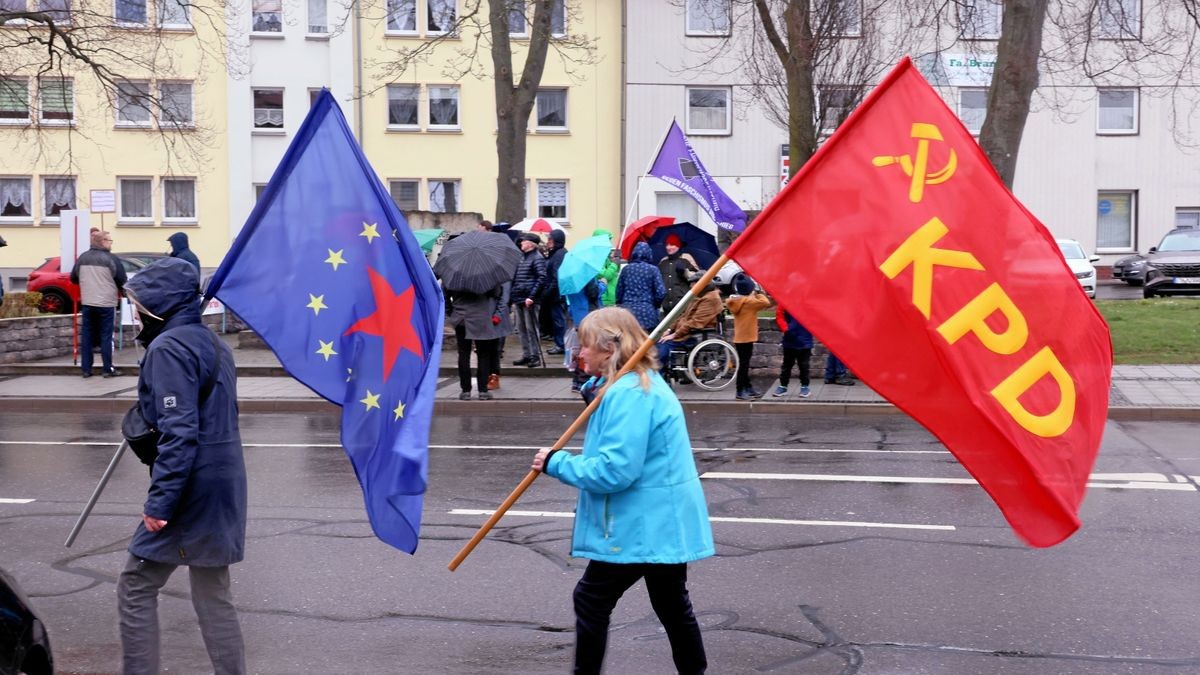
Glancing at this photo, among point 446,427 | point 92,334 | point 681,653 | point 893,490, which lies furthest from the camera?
point 92,334

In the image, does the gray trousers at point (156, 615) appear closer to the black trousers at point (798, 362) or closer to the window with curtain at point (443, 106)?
the black trousers at point (798, 362)

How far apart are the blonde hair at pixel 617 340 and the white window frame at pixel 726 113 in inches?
1451

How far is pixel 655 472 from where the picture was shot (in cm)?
485

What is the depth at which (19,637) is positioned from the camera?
13.9 feet

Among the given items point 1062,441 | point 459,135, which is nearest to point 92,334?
point 1062,441

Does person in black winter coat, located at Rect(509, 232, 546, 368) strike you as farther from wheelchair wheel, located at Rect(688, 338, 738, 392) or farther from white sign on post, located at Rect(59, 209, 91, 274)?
white sign on post, located at Rect(59, 209, 91, 274)

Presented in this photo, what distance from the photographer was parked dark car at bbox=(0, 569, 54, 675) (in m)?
4.14

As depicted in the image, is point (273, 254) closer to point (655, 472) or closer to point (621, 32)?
point (655, 472)

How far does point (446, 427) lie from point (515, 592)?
6.92 meters

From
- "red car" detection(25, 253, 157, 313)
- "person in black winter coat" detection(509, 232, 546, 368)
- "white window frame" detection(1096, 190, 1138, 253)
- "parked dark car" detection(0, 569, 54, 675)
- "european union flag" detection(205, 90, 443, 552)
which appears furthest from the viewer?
"white window frame" detection(1096, 190, 1138, 253)

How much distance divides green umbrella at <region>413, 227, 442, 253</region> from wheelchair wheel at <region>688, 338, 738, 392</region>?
869cm

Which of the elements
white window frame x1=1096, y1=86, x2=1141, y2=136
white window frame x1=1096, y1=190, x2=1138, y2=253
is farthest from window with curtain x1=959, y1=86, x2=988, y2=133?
white window frame x1=1096, y1=190, x2=1138, y2=253

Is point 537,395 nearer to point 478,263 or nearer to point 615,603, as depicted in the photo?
point 478,263

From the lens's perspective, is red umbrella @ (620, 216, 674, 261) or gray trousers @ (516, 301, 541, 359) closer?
gray trousers @ (516, 301, 541, 359)
